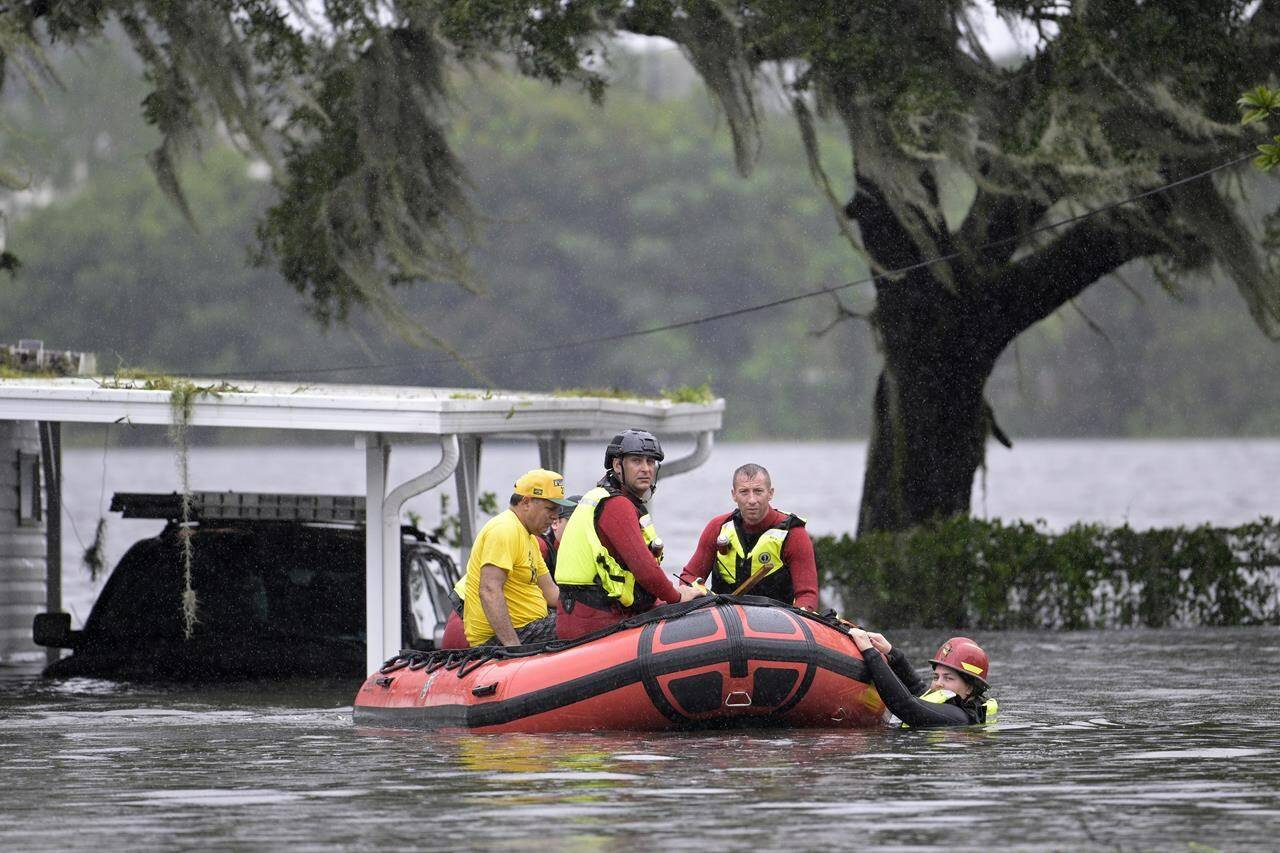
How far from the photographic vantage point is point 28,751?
38.3 feet

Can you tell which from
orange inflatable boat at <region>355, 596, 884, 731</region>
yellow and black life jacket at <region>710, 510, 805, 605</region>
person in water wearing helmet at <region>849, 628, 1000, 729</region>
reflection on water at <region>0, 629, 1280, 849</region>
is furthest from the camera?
yellow and black life jacket at <region>710, 510, 805, 605</region>

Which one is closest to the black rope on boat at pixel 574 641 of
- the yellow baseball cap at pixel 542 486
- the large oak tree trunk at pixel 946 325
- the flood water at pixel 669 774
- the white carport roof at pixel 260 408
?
the flood water at pixel 669 774

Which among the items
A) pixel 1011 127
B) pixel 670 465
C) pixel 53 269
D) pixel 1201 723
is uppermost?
pixel 53 269

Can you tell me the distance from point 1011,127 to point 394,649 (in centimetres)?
684

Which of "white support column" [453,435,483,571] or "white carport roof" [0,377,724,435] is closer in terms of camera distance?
"white carport roof" [0,377,724,435]

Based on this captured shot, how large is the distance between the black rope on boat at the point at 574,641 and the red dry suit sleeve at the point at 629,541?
0.14 metres

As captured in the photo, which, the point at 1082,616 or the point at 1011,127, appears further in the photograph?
the point at 1082,616

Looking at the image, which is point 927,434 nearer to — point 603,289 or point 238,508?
point 238,508

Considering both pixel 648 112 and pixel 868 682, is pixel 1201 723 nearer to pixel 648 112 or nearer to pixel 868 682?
pixel 868 682

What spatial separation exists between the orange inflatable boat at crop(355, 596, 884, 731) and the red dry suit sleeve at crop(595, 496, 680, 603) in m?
0.17

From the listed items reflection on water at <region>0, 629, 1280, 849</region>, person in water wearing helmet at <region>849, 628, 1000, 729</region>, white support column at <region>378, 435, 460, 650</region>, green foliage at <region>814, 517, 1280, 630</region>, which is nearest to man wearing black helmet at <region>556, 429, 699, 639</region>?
reflection on water at <region>0, 629, 1280, 849</region>

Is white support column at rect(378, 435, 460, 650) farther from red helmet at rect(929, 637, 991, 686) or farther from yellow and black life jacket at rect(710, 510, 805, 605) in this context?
red helmet at rect(929, 637, 991, 686)

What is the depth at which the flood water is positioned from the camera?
8.34 m

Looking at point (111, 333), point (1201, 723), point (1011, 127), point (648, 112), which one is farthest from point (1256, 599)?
point (648, 112)
